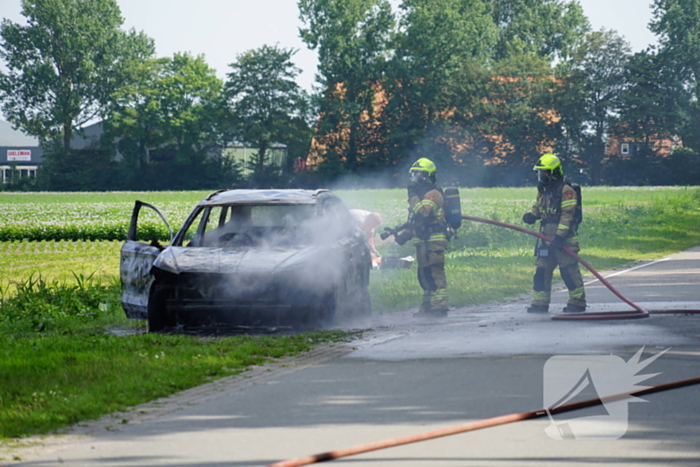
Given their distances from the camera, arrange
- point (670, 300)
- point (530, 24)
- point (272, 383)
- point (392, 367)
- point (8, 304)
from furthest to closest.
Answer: point (530, 24) → point (8, 304) → point (670, 300) → point (392, 367) → point (272, 383)

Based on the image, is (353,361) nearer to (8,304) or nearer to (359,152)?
(8,304)

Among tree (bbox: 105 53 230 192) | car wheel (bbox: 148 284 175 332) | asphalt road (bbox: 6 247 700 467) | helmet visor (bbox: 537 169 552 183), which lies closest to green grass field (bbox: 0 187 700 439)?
car wheel (bbox: 148 284 175 332)

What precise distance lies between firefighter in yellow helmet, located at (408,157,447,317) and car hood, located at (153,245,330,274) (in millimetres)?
1777

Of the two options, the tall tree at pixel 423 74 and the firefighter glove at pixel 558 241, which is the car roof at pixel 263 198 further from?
the tall tree at pixel 423 74

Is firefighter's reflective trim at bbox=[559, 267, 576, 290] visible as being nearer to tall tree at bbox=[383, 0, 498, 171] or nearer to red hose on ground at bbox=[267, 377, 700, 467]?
red hose on ground at bbox=[267, 377, 700, 467]

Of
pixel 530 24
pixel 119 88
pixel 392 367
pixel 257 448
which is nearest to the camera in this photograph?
pixel 257 448

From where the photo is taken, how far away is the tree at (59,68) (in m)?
82.8

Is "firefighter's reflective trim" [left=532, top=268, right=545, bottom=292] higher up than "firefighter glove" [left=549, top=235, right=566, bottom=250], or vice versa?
"firefighter glove" [left=549, top=235, right=566, bottom=250]

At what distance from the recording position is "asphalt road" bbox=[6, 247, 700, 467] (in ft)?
16.5

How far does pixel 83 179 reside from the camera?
79.1 meters

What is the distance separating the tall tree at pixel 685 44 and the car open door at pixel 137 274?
225ft

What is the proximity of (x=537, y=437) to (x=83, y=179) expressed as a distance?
255 feet

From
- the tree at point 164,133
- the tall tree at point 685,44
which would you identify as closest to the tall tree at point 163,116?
the tree at point 164,133

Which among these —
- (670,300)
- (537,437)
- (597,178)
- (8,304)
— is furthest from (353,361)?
(597,178)
